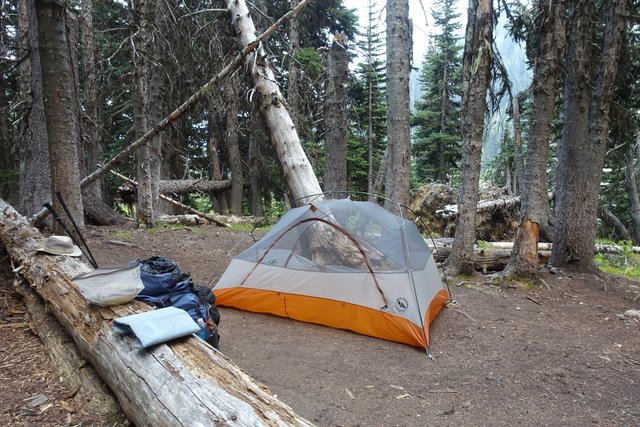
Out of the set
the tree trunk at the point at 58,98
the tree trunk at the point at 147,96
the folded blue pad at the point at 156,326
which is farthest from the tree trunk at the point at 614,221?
the tree trunk at the point at 58,98

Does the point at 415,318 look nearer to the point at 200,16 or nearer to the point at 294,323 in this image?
the point at 294,323

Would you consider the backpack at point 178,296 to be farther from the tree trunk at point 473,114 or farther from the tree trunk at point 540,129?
the tree trunk at point 540,129

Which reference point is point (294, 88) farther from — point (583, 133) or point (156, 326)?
point (156, 326)

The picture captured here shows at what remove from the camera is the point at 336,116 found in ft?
28.9

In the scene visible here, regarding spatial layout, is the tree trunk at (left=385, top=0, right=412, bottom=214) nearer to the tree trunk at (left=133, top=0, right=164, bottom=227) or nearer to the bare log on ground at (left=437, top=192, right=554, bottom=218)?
the tree trunk at (left=133, top=0, right=164, bottom=227)

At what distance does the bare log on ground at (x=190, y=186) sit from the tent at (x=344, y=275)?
1030 cm

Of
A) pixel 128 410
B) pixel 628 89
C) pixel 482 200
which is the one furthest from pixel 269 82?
pixel 482 200

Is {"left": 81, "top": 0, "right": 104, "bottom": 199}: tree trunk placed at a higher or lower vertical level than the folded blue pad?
higher

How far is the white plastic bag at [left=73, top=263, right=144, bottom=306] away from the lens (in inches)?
117

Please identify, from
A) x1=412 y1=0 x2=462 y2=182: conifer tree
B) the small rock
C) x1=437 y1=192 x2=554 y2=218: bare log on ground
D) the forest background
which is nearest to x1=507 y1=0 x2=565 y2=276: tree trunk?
the forest background

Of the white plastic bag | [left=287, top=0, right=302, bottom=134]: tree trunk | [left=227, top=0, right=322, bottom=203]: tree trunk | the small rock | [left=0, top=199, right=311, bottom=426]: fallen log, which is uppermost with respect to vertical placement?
[left=287, top=0, right=302, bottom=134]: tree trunk

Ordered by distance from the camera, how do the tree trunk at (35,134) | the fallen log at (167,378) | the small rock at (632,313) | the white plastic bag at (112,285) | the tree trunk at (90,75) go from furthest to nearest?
the tree trunk at (90,75)
the small rock at (632,313)
the tree trunk at (35,134)
the white plastic bag at (112,285)
the fallen log at (167,378)

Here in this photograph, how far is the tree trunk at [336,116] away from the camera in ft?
28.9

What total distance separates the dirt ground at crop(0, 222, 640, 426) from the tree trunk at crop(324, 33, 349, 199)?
12.8 ft
